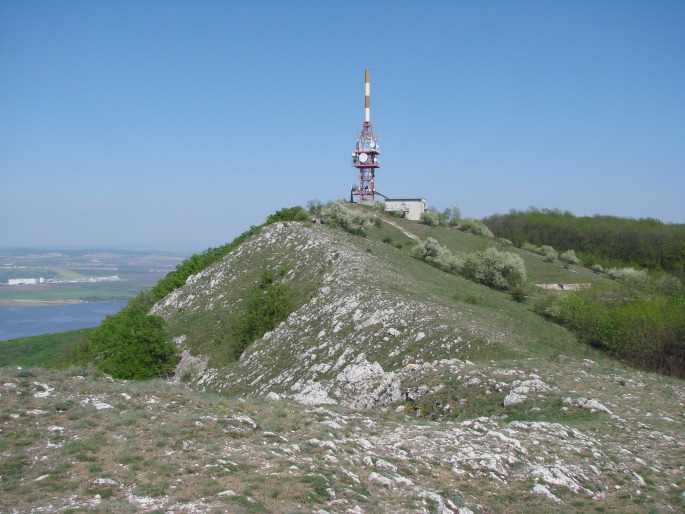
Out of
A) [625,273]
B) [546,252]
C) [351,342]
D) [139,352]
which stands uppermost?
[546,252]

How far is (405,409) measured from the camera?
17891 millimetres

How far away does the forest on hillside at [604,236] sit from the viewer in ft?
267

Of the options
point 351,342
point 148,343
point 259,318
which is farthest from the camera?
point 148,343

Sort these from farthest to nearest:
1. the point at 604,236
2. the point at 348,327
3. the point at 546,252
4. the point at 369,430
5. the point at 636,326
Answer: the point at 604,236
the point at 546,252
the point at 636,326
the point at 348,327
the point at 369,430

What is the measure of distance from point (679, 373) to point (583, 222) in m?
80.6

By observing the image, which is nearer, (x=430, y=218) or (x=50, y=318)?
(x=430, y=218)

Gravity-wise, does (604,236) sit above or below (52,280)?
above

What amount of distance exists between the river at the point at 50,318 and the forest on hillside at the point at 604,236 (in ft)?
278

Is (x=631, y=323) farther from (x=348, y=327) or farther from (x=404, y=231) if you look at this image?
(x=404, y=231)

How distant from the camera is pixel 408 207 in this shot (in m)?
83.1

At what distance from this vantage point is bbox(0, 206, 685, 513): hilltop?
8.89 m

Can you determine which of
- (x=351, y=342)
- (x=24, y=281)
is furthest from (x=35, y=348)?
(x=24, y=281)

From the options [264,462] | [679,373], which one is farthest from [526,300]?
[264,462]

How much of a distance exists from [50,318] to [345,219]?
78.6 m
